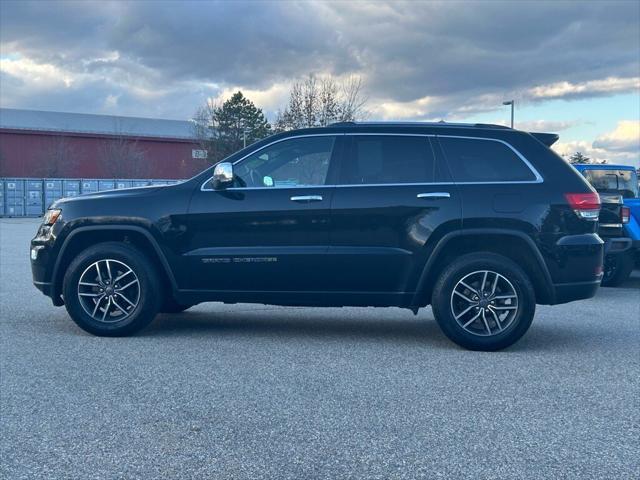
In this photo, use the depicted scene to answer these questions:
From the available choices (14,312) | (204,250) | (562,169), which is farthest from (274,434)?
(14,312)

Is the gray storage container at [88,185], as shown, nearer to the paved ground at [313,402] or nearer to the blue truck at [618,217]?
the blue truck at [618,217]

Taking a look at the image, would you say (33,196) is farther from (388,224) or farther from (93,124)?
(388,224)

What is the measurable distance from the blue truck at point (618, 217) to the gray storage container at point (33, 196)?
128ft

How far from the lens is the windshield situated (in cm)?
1142

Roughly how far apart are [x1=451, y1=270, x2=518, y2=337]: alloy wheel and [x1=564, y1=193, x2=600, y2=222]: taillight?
33.6 inches

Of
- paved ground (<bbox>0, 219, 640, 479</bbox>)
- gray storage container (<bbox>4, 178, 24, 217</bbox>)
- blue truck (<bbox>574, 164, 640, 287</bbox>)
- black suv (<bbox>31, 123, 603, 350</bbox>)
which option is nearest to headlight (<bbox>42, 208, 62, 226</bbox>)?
black suv (<bbox>31, 123, 603, 350</bbox>)

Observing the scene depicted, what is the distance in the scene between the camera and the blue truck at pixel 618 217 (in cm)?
973

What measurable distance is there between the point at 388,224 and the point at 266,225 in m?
1.06

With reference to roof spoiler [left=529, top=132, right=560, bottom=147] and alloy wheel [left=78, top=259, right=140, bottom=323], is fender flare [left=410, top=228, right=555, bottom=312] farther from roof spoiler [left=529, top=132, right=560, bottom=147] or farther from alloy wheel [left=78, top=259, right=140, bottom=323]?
alloy wheel [left=78, top=259, right=140, bottom=323]

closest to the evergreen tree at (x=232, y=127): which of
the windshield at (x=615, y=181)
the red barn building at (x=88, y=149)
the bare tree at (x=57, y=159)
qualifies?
the red barn building at (x=88, y=149)

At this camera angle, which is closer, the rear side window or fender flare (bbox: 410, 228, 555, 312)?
fender flare (bbox: 410, 228, 555, 312)

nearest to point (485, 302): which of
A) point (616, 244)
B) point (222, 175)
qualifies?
point (222, 175)

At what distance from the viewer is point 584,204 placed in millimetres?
6254

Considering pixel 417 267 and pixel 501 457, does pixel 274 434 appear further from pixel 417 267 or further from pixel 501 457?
pixel 417 267
